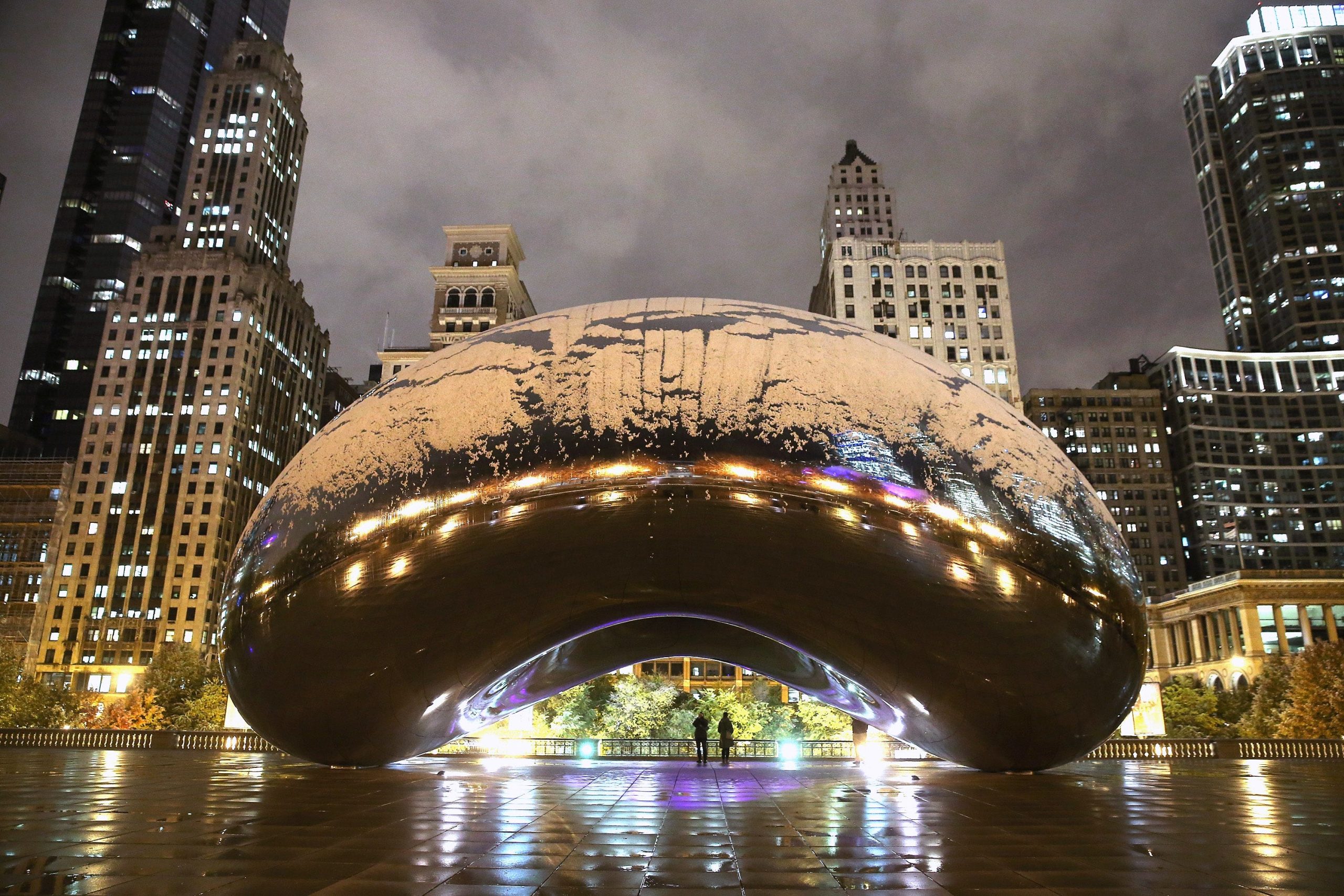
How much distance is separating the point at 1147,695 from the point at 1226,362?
142026mm

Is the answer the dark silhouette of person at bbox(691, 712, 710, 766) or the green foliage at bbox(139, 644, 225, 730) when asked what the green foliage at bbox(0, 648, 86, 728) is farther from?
the dark silhouette of person at bbox(691, 712, 710, 766)

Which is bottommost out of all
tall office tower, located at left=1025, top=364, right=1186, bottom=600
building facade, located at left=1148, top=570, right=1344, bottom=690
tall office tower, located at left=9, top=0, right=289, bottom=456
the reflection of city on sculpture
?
the reflection of city on sculpture

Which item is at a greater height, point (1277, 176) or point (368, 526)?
point (1277, 176)

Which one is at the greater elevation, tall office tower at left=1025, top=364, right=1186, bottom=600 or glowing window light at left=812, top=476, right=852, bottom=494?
tall office tower at left=1025, top=364, right=1186, bottom=600

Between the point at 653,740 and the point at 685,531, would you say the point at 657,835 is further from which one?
the point at 653,740

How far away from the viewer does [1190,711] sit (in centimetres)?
6725

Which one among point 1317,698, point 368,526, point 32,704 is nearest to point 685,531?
point 368,526

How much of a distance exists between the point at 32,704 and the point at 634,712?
39256 millimetres

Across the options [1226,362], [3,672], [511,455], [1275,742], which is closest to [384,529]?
[511,455]

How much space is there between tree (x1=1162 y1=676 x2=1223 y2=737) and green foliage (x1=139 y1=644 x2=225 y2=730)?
2610 inches

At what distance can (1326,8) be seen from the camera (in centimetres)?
17838

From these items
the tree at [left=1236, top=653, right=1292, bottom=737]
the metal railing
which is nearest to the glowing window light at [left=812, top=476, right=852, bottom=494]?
the metal railing

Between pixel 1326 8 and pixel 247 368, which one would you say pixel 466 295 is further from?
pixel 1326 8

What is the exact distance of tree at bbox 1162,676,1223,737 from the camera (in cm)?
6237
